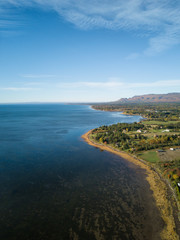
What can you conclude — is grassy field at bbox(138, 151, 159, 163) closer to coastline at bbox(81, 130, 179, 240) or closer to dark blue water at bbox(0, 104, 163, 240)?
coastline at bbox(81, 130, 179, 240)

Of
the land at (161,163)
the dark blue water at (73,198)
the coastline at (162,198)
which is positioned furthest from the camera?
the land at (161,163)

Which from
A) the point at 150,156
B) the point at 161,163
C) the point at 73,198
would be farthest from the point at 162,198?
the point at 150,156

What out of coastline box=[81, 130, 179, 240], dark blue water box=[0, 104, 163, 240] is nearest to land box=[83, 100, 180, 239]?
coastline box=[81, 130, 179, 240]

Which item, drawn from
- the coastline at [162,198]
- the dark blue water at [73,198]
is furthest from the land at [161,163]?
the dark blue water at [73,198]

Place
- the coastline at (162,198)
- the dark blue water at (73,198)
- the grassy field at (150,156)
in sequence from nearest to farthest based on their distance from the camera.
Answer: the coastline at (162,198), the dark blue water at (73,198), the grassy field at (150,156)

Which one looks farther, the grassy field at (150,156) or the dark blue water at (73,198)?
the grassy field at (150,156)

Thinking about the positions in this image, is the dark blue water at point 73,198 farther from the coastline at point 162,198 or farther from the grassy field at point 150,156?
the grassy field at point 150,156

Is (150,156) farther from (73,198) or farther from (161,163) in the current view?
(73,198)

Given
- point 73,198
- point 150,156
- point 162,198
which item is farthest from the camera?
point 150,156

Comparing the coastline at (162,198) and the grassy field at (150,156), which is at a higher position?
the grassy field at (150,156)

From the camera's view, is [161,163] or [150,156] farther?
[150,156]
